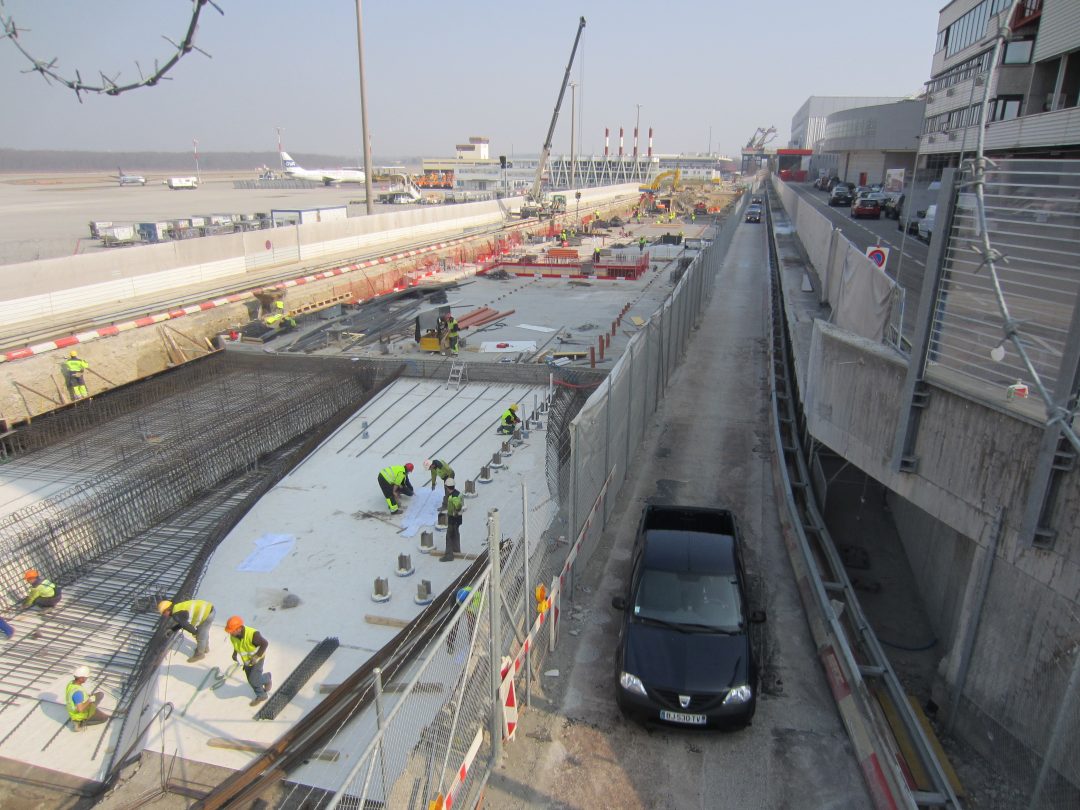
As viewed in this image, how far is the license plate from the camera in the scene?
6540 millimetres

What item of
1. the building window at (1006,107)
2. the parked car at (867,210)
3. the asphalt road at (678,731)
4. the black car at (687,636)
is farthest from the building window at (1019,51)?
the black car at (687,636)

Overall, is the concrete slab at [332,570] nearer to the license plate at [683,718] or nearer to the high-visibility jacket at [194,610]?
the high-visibility jacket at [194,610]

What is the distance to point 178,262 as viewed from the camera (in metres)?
25.4

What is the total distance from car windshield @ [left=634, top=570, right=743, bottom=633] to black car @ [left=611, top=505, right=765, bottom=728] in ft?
0.03

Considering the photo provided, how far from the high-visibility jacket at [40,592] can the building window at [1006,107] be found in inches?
1675

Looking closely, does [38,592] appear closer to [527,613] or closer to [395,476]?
[395,476]

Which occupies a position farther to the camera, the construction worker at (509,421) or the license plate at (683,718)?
the construction worker at (509,421)

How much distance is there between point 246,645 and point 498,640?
321cm

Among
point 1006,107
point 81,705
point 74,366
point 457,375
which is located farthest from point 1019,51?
point 81,705

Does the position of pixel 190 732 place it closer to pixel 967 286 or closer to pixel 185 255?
pixel 967 286

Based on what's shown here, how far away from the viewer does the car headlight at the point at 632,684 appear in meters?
6.65

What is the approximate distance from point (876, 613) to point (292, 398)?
43.1ft

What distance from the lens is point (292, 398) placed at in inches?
656

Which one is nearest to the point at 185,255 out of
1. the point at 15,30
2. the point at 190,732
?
the point at 15,30
